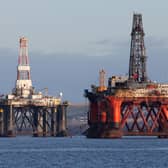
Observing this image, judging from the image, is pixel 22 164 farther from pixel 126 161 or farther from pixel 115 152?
pixel 115 152

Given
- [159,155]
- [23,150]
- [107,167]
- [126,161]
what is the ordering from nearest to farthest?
[107,167] < [126,161] < [159,155] < [23,150]

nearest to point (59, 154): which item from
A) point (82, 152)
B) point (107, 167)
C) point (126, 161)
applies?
point (82, 152)

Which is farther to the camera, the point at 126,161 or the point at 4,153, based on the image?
the point at 4,153

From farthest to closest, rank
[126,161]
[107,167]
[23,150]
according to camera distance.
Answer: [23,150], [126,161], [107,167]

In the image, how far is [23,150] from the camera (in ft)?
558

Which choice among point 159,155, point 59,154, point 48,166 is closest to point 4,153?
point 59,154

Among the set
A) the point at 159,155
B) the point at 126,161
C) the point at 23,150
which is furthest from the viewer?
the point at 23,150

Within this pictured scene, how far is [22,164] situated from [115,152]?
1105 inches

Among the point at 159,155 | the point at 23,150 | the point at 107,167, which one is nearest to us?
the point at 107,167

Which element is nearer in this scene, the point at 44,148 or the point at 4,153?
the point at 4,153

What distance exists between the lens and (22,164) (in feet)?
441

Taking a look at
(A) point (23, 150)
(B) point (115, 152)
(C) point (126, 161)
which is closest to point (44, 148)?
(A) point (23, 150)

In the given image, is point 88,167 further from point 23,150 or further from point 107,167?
point 23,150

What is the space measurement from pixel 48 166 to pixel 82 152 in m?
31.3
